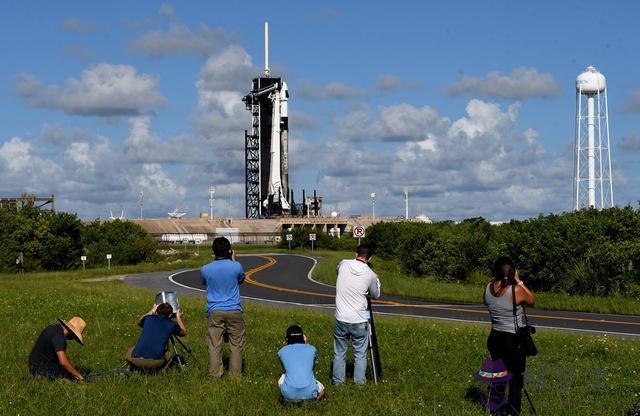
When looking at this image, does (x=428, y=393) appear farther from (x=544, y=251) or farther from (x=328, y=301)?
(x=544, y=251)

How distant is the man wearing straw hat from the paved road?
51.1 ft

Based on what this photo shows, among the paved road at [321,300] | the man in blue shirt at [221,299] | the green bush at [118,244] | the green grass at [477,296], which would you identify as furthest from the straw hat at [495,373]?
the green bush at [118,244]

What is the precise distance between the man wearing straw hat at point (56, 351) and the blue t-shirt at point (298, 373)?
3124 millimetres

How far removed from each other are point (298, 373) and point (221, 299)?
2172mm

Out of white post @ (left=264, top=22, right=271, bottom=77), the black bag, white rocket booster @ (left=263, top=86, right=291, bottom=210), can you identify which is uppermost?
white post @ (left=264, top=22, right=271, bottom=77)

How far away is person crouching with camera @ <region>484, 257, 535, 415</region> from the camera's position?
10852 millimetres

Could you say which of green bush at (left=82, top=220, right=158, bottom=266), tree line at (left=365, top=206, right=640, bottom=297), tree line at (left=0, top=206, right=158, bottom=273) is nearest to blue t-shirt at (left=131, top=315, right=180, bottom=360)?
tree line at (left=365, top=206, right=640, bottom=297)

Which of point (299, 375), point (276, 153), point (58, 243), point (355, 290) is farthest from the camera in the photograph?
point (276, 153)

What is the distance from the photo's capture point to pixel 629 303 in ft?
102

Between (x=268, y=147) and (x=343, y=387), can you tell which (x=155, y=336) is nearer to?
(x=343, y=387)

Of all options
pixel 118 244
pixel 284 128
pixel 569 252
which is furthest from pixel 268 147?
pixel 569 252

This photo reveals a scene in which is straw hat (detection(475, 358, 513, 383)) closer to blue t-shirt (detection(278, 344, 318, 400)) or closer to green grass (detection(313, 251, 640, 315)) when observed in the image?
blue t-shirt (detection(278, 344, 318, 400))

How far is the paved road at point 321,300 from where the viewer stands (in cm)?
2602

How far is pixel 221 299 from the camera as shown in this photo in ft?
43.3
